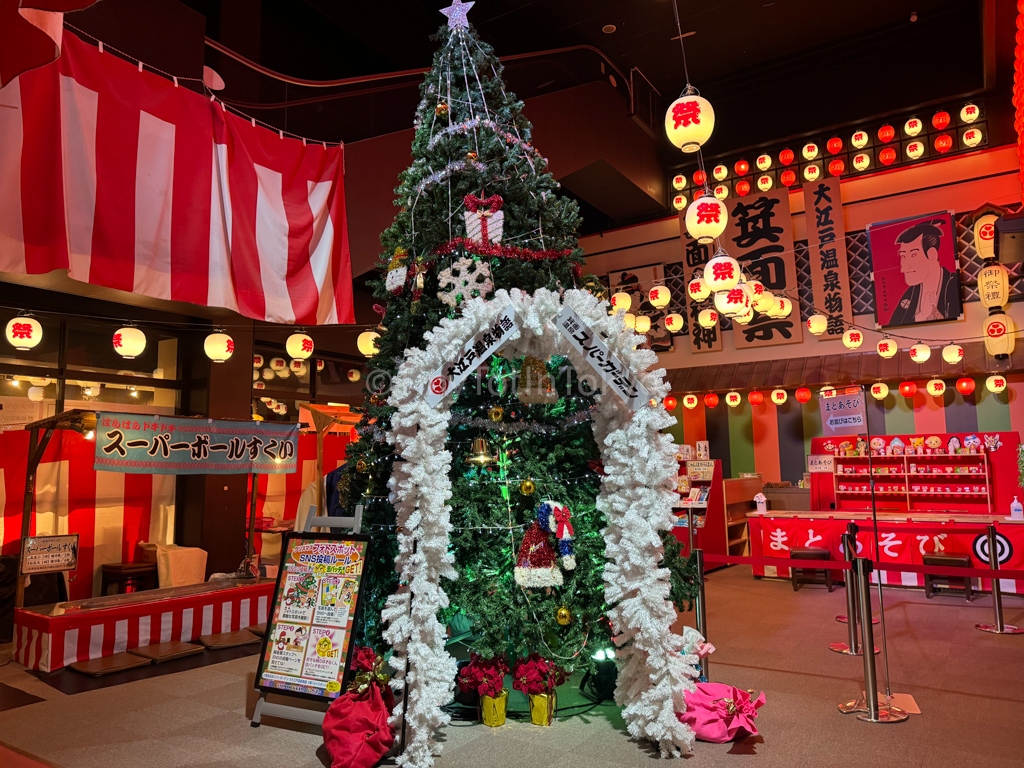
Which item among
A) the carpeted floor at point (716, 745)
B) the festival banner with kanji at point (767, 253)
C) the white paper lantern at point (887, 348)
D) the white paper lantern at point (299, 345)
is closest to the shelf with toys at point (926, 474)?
the white paper lantern at point (887, 348)

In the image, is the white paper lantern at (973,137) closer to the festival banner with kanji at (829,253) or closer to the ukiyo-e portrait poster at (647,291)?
the festival banner with kanji at (829,253)

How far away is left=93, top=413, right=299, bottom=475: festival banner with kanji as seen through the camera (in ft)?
19.8

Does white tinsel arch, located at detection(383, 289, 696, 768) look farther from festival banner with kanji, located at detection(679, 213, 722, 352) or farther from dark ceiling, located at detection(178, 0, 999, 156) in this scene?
festival banner with kanji, located at detection(679, 213, 722, 352)

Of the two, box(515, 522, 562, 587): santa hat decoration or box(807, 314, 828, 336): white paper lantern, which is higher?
box(807, 314, 828, 336): white paper lantern

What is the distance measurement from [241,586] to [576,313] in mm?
4881

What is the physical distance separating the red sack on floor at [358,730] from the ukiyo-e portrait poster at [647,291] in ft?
38.1

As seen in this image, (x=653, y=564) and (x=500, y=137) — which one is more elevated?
(x=500, y=137)

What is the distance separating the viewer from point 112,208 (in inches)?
216

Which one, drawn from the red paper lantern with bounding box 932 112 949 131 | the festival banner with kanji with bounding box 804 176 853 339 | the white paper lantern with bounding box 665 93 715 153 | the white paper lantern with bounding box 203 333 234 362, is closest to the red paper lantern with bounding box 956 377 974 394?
the festival banner with kanji with bounding box 804 176 853 339

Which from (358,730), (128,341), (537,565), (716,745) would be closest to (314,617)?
(358,730)

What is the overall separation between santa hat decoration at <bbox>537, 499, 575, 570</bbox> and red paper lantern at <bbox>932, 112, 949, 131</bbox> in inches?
469

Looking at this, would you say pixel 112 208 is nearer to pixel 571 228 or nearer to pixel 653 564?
pixel 571 228

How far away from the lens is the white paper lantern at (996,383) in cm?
1065

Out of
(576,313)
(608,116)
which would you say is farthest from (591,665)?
(608,116)
